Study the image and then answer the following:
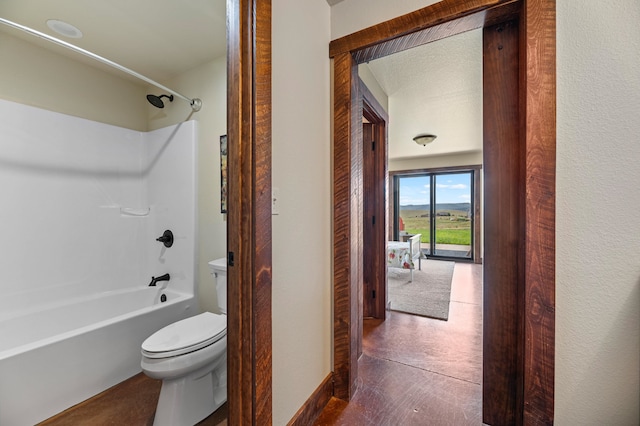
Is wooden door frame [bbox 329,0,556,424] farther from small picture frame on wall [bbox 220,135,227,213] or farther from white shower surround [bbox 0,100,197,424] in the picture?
white shower surround [bbox 0,100,197,424]

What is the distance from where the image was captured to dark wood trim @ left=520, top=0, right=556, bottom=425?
1.01 m

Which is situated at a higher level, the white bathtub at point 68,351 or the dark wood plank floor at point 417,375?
the white bathtub at point 68,351

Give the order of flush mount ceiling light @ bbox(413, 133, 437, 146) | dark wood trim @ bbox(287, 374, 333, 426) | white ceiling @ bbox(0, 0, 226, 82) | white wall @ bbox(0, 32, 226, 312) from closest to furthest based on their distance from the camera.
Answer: dark wood trim @ bbox(287, 374, 333, 426) → white ceiling @ bbox(0, 0, 226, 82) → white wall @ bbox(0, 32, 226, 312) → flush mount ceiling light @ bbox(413, 133, 437, 146)

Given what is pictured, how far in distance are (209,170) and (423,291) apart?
3284mm

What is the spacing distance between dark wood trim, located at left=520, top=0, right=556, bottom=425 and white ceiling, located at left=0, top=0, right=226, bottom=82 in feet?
6.37

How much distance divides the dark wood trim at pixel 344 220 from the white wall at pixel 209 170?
3.59 ft

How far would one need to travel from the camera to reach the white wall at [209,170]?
2.12 metres

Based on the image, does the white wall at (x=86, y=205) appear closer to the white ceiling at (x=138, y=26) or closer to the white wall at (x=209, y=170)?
the white wall at (x=209, y=170)

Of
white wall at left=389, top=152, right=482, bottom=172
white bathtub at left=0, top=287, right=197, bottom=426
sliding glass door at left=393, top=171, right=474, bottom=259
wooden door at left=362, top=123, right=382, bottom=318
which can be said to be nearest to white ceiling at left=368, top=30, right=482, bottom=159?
wooden door at left=362, top=123, right=382, bottom=318

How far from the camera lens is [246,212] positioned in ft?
3.16

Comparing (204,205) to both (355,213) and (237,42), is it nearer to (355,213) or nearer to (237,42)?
(355,213)

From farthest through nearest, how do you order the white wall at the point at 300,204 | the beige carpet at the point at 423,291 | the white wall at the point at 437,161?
1. the white wall at the point at 437,161
2. the beige carpet at the point at 423,291
3. the white wall at the point at 300,204

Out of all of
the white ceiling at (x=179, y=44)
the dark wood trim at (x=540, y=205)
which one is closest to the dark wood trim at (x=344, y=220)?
the white ceiling at (x=179, y=44)

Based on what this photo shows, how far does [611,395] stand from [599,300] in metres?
0.37
